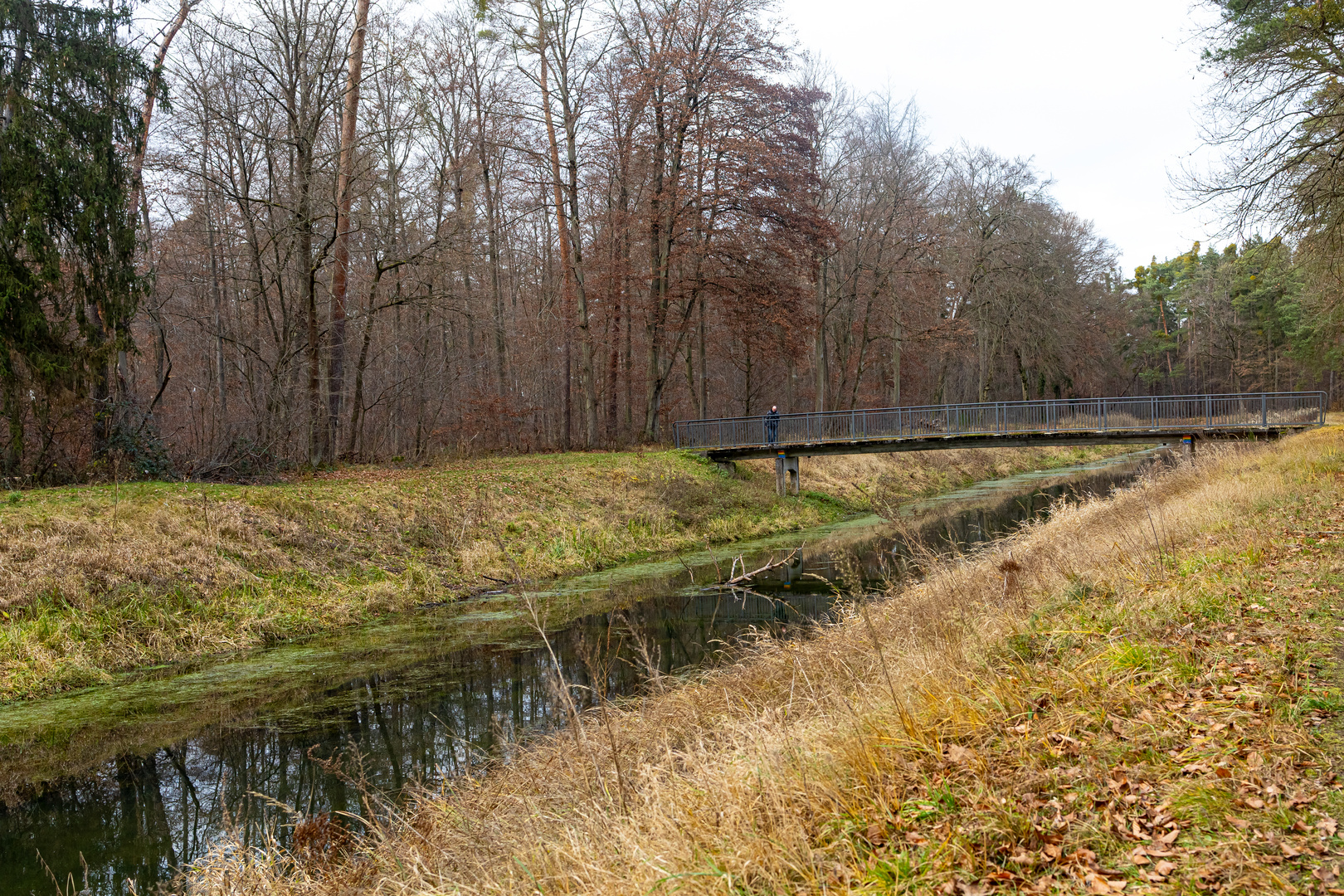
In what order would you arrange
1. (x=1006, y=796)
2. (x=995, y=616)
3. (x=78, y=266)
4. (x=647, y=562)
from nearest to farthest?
1. (x=1006, y=796)
2. (x=995, y=616)
3. (x=78, y=266)
4. (x=647, y=562)

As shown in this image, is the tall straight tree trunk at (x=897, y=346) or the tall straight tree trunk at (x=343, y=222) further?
the tall straight tree trunk at (x=897, y=346)

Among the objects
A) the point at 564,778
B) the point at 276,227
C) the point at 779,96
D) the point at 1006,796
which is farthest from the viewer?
the point at 779,96

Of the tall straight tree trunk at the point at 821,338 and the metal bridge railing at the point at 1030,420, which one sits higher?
the tall straight tree trunk at the point at 821,338

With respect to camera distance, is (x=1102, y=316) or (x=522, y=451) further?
(x=1102, y=316)

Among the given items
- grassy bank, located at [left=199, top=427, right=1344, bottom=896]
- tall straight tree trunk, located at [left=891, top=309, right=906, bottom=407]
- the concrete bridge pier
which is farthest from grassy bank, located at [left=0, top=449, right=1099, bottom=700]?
tall straight tree trunk, located at [left=891, top=309, right=906, bottom=407]

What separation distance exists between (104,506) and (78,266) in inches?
179

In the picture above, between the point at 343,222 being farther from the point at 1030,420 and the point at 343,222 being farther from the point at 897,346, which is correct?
the point at 897,346

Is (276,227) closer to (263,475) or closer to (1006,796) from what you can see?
(263,475)

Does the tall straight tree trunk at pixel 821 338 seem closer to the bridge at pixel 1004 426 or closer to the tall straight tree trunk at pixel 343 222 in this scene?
the bridge at pixel 1004 426

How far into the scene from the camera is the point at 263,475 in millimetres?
15859

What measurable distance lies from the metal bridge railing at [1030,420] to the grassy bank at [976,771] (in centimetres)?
1806

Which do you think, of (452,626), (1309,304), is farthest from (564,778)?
(1309,304)

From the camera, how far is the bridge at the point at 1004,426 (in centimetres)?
2339

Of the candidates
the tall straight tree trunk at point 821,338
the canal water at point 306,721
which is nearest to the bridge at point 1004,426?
the tall straight tree trunk at point 821,338
